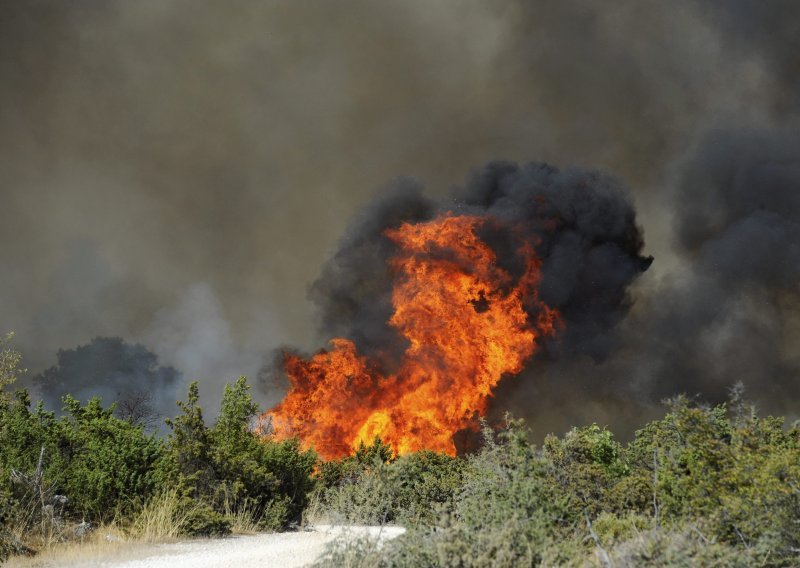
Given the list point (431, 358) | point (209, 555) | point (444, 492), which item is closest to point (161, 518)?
point (209, 555)

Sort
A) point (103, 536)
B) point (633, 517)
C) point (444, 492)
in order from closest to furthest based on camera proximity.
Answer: point (633, 517) < point (103, 536) < point (444, 492)

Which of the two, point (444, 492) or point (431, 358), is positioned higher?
point (431, 358)

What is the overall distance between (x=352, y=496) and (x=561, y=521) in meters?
9.67

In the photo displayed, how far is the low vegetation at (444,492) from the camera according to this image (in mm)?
6570

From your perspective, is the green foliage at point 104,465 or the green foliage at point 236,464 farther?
the green foliage at point 236,464

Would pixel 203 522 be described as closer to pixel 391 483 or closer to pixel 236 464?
pixel 236 464

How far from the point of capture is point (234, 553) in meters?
10.1

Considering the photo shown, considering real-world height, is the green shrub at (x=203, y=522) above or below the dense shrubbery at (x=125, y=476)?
below

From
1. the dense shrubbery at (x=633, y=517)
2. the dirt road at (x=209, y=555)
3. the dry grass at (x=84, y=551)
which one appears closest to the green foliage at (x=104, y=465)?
the dry grass at (x=84, y=551)

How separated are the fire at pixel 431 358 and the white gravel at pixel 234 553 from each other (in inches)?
814

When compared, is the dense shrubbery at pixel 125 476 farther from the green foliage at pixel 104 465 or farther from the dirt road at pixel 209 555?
the dirt road at pixel 209 555

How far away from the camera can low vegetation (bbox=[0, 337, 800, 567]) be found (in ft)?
21.6

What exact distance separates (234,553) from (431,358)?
2641 cm

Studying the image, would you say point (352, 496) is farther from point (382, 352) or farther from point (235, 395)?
point (382, 352)
